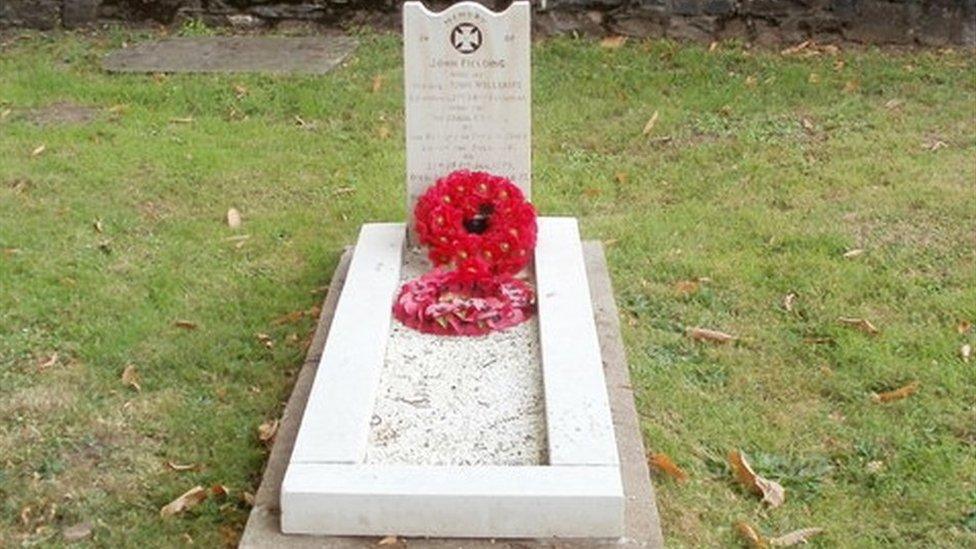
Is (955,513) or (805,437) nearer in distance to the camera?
(955,513)

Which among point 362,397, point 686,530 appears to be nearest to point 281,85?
point 362,397

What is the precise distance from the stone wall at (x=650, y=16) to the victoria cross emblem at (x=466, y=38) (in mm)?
4058

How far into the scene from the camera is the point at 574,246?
527 cm

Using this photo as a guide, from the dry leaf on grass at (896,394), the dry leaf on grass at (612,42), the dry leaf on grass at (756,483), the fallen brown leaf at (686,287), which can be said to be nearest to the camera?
the dry leaf on grass at (756,483)

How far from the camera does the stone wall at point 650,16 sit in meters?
8.88

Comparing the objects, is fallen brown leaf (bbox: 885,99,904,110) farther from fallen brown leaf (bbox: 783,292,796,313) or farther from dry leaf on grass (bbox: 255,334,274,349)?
dry leaf on grass (bbox: 255,334,274,349)

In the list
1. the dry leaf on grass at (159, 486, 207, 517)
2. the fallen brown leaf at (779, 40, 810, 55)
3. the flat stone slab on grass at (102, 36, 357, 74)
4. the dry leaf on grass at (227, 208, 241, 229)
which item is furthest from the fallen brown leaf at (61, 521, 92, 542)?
the fallen brown leaf at (779, 40, 810, 55)

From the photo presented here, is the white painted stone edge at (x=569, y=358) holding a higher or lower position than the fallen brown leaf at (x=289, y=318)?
higher

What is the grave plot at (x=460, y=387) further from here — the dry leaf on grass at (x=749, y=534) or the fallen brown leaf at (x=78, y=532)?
the fallen brown leaf at (x=78, y=532)

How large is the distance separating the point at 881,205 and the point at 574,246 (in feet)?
6.18

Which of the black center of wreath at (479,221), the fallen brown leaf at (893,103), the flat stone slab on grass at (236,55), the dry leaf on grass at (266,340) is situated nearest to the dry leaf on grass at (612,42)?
the flat stone slab on grass at (236,55)

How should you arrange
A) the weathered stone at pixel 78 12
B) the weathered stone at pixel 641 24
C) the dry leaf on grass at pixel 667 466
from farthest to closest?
the weathered stone at pixel 78 12 → the weathered stone at pixel 641 24 → the dry leaf on grass at pixel 667 466

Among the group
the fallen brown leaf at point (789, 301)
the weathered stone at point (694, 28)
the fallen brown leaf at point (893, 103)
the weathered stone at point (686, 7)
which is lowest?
the fallen brown leaf at point (789, 301)

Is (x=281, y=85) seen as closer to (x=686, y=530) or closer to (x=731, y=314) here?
(x=731, y=314)
